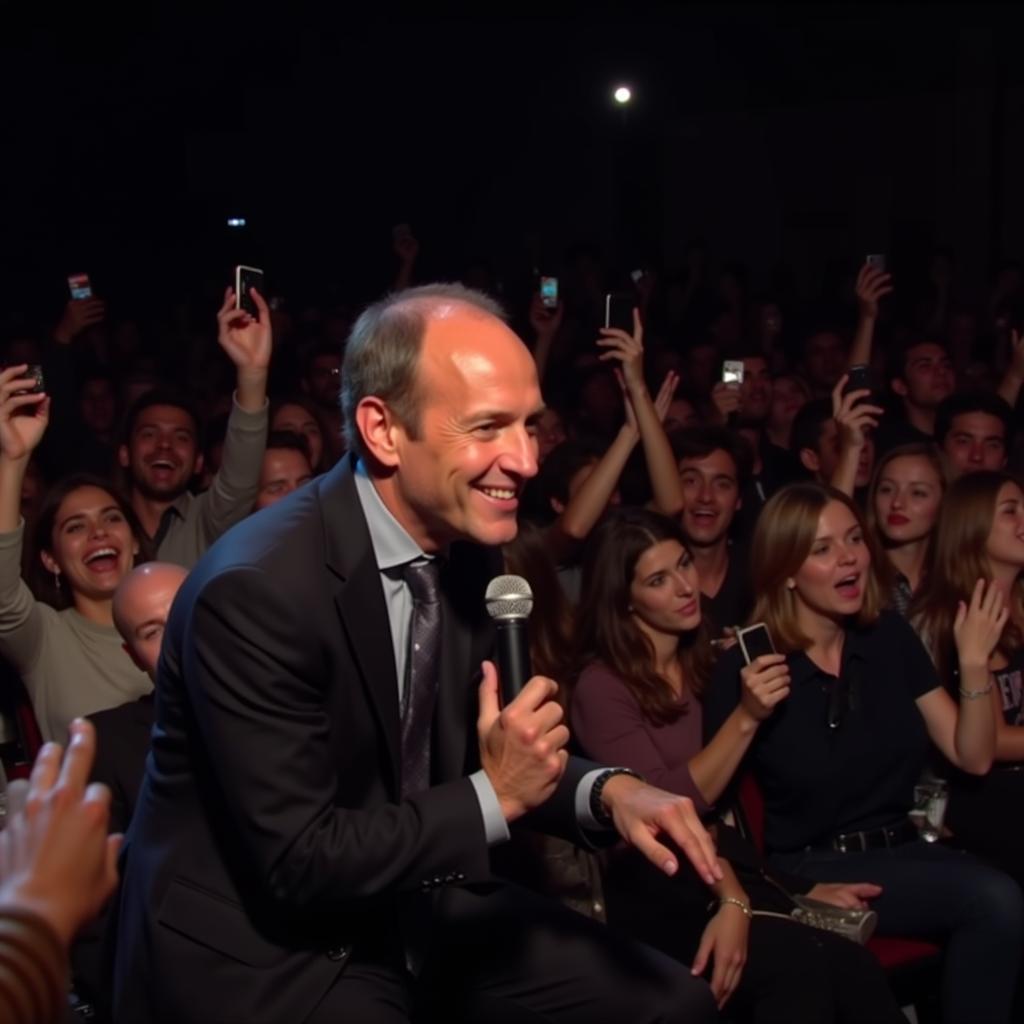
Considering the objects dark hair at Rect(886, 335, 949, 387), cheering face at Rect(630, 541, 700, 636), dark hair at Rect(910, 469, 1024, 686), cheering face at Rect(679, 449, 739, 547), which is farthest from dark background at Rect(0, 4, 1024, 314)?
cheering face at Rect(630, 541, 700, 636)

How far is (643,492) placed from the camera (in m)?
4.46

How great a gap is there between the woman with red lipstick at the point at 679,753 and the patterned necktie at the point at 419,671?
0.92 m

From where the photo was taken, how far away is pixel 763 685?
279 centimetres

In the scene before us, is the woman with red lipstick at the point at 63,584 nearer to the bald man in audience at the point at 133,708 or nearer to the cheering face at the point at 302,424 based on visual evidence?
the bald man in audience at the point at 133,708

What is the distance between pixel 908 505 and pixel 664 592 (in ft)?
3.73

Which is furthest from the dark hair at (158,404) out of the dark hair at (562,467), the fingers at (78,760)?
the fingers at (78,760)

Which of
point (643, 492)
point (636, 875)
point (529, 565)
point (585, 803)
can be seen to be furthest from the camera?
point (643, 492)

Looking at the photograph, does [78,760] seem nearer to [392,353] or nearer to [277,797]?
[277,797]

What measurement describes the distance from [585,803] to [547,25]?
9.02 metres

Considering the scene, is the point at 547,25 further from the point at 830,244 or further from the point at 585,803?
the point at 585,803

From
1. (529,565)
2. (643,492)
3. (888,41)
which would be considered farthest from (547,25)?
(529,565)

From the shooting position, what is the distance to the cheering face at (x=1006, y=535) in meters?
3.49

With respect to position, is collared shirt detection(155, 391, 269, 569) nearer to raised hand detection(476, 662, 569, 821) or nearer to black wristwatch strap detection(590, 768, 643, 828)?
black wristwatch strap detection(590, 768, 643, 828)

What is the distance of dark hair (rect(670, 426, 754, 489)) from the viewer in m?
4.07
